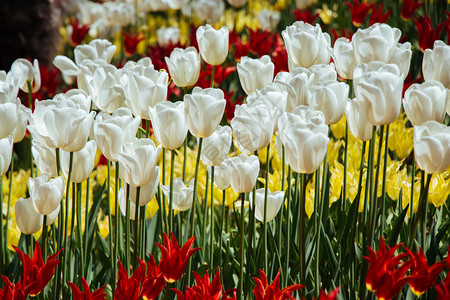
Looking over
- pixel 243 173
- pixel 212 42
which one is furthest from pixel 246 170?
pixel 212 42

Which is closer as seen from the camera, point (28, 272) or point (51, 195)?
point (28, 272)

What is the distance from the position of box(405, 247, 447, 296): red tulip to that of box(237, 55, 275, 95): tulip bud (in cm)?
81

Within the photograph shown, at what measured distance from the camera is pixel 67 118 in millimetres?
1482

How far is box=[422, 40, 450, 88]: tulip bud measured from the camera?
5.28 ft

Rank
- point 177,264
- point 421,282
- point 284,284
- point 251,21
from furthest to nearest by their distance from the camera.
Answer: point 251,21 < point 284,284 < point 177,264 < point 421,282

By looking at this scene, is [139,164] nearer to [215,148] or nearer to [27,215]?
[215,148]

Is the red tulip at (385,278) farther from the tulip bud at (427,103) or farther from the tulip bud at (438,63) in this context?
the tulip bud at (438,63)

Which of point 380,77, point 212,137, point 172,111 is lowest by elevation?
point 212,137

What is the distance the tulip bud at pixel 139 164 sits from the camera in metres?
1.40

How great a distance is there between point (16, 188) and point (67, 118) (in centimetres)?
141

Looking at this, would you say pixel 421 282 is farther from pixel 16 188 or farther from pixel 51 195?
pixel 16 188

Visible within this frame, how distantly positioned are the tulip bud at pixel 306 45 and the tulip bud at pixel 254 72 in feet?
0.28

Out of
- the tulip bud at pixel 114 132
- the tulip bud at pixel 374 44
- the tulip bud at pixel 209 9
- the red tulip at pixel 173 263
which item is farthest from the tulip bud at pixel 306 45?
the tulip bud at pixel 209 9

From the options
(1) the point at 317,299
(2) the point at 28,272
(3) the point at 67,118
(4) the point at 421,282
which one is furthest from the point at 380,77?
(2) the point at 28,272
